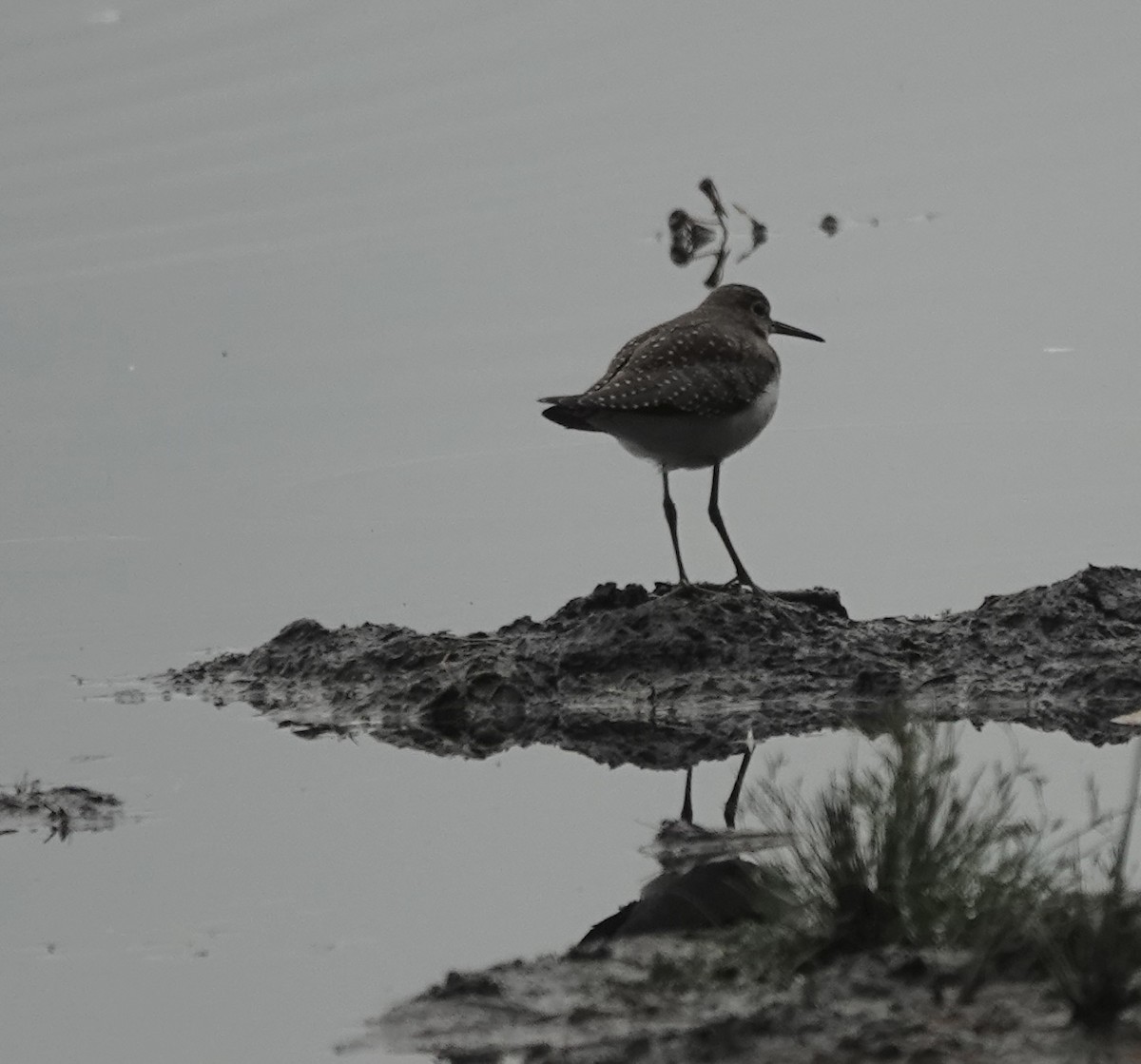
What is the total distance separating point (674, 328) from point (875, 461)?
2807 mm

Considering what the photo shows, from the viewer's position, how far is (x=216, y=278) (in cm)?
1875

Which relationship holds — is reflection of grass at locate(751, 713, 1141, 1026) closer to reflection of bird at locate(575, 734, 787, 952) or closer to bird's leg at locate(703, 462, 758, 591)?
reflection of bird at locate(575, 734, 787, 952)

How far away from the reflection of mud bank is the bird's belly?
62 centimetres

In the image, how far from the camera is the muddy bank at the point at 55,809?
9289 mm

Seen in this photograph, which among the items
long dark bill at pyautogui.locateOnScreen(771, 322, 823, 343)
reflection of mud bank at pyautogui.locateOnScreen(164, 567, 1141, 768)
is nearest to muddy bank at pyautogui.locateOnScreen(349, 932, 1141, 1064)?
reflection of mud bank at pyautogui.locateOnScreen(164, 567, 1141, 768)

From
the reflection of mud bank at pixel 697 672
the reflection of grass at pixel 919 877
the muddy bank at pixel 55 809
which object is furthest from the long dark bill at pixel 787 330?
the reflection of grass at pixel 919 877

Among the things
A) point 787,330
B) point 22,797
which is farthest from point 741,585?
point 22,797

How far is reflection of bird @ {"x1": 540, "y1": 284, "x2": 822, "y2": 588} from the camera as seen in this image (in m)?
10.8

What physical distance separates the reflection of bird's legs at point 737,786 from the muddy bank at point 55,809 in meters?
2.30

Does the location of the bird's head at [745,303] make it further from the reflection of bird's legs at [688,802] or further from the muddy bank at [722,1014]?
the muddy bank at [722,1014]

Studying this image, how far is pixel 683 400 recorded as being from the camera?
10844 mm

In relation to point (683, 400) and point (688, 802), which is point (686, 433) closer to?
point (683, 400)

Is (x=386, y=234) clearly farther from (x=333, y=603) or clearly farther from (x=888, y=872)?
(x=888, y=872)

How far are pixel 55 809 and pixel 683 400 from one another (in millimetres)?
3255
